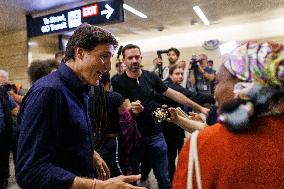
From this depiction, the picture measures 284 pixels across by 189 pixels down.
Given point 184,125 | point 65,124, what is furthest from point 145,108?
point 65,124

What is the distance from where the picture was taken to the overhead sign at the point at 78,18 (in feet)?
17.0

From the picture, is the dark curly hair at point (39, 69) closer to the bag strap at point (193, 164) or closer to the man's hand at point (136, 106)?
the man's hand at point (136, 106)

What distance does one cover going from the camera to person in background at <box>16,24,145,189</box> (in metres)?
1.25

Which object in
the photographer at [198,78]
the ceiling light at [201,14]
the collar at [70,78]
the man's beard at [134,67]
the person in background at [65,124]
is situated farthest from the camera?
the ceiling light at [201,14]

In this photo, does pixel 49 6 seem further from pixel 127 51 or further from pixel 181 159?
pixel 181 159

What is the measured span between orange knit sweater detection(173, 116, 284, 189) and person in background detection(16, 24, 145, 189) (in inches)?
17.7

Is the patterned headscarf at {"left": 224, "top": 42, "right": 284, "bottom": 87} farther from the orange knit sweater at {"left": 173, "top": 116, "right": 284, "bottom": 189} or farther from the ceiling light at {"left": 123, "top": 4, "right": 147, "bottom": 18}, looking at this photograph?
the ceiling light at {"left": 123, "top": 4, "right": 147, "bottom": 18}

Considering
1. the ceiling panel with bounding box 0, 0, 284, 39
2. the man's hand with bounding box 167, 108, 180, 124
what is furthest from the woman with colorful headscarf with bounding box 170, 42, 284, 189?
the ceiling panel with bounding box 0, 0, 284, 39

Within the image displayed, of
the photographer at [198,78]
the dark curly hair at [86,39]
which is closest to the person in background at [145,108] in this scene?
the dark curly hair at [86,39]

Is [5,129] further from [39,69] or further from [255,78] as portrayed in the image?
[255,78]

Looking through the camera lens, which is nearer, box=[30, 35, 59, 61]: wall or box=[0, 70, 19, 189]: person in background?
box=[0, 70, 19, 189]: person in background

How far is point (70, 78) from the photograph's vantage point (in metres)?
1.49

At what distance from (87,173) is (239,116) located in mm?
821

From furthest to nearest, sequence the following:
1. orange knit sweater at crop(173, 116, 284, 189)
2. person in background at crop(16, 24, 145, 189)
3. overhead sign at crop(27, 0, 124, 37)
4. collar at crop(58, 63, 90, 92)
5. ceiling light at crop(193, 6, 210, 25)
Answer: ceiling light at crop(193, 6, 210, 25), overhead sign at crop(27, 0, 124, 37), collar at crop(58, 63, 90, 92), person in background at crop(16, 24, 145, 189), orange knit sweater at crop(173, 116, 284, 189)
